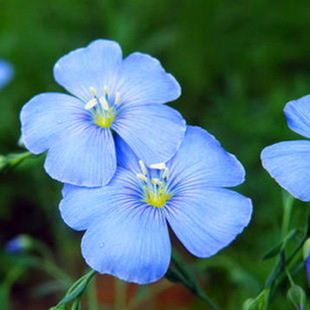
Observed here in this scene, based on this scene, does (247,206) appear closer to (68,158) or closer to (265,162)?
(265,162)

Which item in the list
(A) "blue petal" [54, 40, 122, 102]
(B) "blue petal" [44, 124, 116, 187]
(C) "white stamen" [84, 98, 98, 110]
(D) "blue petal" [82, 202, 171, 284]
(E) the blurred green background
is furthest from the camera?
(E) the blurred green background

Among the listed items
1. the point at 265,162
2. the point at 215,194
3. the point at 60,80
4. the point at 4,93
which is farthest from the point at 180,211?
the point at 4,93

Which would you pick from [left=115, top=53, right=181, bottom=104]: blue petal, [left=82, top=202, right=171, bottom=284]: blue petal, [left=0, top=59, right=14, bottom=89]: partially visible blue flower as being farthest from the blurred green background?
[left=82, top=202, right=171, bottom=284]: blue petal

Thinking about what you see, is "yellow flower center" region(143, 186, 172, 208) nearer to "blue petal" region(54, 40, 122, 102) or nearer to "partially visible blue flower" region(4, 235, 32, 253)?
"blue petal" region(54, 40, 122, 102)

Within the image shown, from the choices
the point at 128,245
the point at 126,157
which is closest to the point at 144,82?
the point at 126,157

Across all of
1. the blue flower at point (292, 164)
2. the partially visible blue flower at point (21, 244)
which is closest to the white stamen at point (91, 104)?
the blue flower at point (292, 164)

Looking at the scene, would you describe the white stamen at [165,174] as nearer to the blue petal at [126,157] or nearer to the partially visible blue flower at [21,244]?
the blue petal at [126,157]
